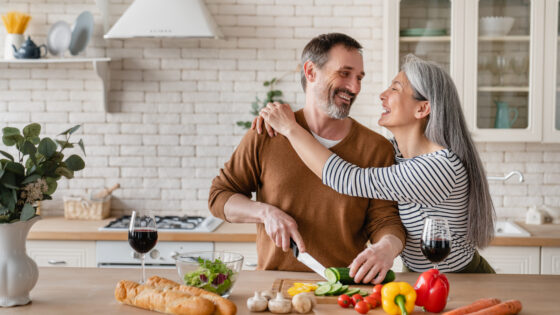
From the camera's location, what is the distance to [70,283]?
200cm

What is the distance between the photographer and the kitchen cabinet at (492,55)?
146 inches

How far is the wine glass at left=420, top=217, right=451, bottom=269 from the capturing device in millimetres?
1817

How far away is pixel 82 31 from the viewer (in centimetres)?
402

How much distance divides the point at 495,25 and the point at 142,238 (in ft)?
9.10

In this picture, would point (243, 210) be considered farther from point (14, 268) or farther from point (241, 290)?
point (14, 268)

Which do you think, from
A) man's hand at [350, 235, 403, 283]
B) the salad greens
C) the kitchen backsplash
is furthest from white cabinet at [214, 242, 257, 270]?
the salad greens

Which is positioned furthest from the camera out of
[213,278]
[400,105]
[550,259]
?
[550,259]

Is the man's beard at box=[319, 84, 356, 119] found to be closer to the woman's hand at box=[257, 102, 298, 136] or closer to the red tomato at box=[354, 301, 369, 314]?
the woman's hand at box=[257, 102, 298, 136]

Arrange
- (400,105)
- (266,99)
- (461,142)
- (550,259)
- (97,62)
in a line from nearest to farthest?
(461,142) → (400,105) → (550,259) → (97,62) → (266,99)

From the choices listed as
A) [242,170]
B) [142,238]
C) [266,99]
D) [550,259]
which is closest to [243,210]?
[242,170]

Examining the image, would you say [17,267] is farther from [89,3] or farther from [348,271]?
[89,3]

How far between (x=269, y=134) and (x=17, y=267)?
1.10m

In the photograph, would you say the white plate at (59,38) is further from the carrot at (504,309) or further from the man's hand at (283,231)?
the carrot at (504,309)

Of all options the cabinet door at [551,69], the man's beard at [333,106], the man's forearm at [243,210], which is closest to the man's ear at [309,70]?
the man's beard at [333,106]
